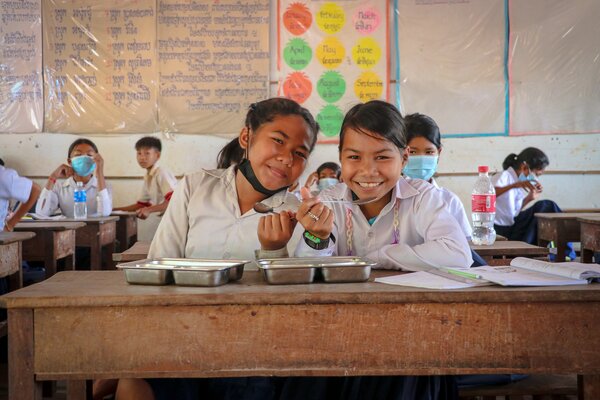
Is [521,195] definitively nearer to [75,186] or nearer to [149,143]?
[149,143]

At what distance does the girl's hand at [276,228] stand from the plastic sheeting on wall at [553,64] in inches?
175

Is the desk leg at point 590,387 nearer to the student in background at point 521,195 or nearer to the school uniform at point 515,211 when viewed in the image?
the student in background at point 521,195

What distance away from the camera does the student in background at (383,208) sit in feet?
4.71

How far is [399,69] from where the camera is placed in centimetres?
529

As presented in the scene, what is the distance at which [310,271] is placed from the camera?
1.12m

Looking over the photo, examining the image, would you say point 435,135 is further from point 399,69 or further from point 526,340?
point 399,69

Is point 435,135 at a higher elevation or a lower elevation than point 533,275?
higher

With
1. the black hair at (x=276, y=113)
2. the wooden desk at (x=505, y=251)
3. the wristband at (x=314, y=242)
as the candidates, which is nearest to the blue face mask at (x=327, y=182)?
the wooden desk at (x=505, y=251)

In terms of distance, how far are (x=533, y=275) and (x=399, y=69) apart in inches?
172

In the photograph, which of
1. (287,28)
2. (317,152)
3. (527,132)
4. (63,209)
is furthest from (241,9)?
(527,132)

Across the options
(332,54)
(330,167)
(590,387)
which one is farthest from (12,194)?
(590,387)

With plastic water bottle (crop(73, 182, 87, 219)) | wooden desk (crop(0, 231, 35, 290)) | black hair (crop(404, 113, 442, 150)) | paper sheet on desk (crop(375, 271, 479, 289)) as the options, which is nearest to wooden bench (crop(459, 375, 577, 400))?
paper sheet on desk (crop(375, 271, 479, 289))

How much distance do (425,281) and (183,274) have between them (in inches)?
18.4

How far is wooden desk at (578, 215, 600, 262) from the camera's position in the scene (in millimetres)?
3322
